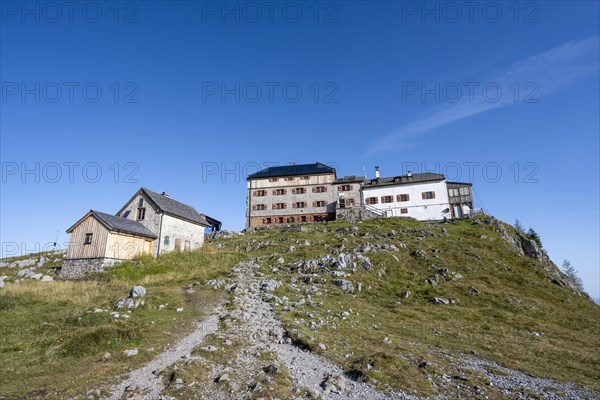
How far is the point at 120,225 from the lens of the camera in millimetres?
35250

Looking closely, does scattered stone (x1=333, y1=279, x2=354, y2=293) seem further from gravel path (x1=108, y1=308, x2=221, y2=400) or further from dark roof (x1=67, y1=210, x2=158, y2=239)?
dark roof (x1=67, y1=210, x2=158, y2=239)

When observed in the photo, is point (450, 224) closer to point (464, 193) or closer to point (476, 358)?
point (464, 193)

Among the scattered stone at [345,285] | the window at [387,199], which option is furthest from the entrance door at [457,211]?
the scattered stone at [345,285]

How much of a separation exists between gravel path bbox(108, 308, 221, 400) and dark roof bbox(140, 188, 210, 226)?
91.9ft

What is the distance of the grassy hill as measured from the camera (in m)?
11.5

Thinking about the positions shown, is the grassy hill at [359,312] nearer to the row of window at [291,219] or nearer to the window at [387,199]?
the window at [387,199]

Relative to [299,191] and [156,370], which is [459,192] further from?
[156,370]

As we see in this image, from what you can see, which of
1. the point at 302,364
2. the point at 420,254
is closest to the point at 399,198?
the point at 420,254

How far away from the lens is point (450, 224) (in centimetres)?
5169

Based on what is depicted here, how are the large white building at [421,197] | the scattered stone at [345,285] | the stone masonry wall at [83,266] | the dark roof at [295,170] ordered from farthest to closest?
the dark roof at [295,170] → the large white building at [421,197] → the stone masonry wall at [83,266] → the scattered stone at [345,285]

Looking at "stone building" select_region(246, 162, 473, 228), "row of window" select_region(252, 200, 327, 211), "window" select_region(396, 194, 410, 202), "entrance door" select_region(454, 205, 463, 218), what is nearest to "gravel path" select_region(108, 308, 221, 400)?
"stone building" select_region(246, 162, 473, 228)

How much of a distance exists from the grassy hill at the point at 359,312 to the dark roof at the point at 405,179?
59.9 ft

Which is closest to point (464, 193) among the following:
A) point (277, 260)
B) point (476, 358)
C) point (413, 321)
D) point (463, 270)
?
point (463, 270)

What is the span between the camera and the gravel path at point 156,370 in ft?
30.2
